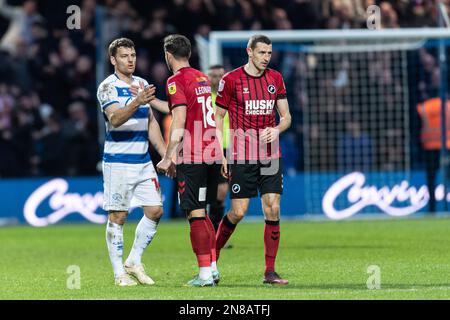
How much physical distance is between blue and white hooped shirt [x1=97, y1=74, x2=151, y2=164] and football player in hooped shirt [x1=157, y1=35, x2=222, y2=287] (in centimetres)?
50

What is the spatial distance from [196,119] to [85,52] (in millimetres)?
12976

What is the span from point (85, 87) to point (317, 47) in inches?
179

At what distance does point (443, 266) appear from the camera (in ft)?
37.3

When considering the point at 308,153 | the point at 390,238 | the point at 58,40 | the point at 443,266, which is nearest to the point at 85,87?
the point at 58,40

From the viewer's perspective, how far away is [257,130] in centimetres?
1052

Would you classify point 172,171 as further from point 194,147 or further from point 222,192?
point 222,192

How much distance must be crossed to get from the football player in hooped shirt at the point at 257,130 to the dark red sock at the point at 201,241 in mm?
628

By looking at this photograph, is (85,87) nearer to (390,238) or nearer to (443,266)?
(390,238)

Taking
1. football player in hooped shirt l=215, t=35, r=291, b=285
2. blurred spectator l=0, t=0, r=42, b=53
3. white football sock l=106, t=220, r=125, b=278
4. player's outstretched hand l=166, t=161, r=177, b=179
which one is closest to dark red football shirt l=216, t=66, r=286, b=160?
football player in hooped shirt l=215, t=35, r=291, b=285

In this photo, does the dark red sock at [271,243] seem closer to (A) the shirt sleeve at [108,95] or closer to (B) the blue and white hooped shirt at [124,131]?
(B) the blue and white hooped shirt at [124,131]

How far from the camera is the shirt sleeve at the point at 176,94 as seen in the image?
982cm

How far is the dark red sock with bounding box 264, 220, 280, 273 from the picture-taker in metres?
10.2

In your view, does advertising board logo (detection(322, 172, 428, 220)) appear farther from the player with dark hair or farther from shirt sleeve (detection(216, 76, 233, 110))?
the player with dark hair

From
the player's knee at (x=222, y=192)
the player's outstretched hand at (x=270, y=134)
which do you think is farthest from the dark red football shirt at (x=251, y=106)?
the player's knee at (x=222, y=192)
